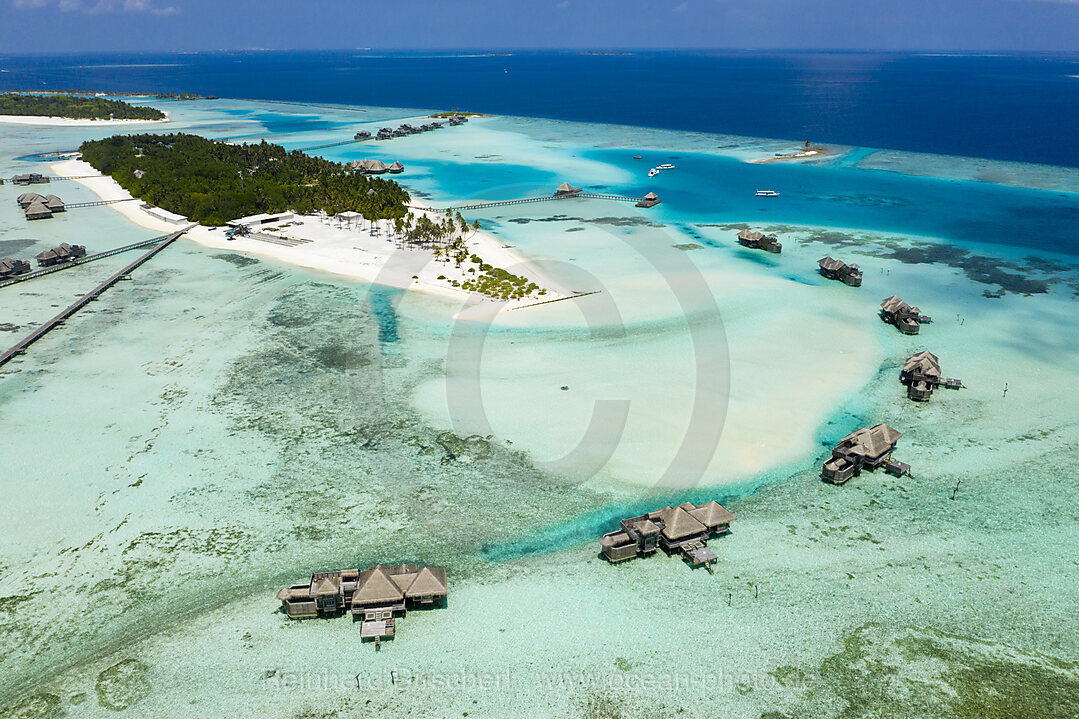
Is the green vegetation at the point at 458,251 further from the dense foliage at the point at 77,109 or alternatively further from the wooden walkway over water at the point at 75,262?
the dense foliage at the point at 77,109

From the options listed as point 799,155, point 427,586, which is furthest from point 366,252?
point 799,155

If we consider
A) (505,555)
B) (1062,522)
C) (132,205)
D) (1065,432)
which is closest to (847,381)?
(1065,432)

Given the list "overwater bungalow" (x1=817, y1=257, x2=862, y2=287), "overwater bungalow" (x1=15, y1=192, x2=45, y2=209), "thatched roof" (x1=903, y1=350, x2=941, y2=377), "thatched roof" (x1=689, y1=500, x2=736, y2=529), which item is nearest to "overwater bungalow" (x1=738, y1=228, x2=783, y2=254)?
"overwater bungalow" (x1=817, y1=257, x2=862, y2=287)

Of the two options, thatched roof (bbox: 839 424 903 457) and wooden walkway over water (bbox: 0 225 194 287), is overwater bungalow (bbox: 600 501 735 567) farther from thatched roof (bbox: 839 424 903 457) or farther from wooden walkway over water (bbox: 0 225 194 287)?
wooden walkway over water (bbox: 0 225 194 287)

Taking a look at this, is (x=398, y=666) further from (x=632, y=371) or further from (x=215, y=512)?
(x=632, y=371)

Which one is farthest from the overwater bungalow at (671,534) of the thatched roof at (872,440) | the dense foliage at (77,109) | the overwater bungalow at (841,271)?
the dense foliage at (77,109)

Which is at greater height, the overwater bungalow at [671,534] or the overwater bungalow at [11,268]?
the overwater bungalow at [11,268]
